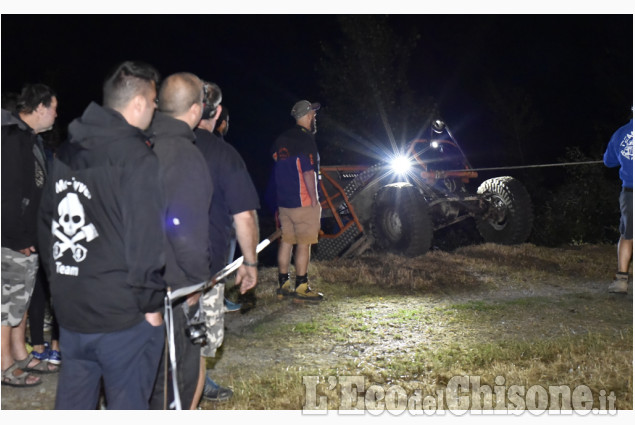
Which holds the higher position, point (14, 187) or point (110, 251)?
point (14, 187)

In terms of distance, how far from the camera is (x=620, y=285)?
5695mm

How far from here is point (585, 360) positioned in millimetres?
3797

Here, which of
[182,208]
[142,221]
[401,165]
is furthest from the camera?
[401,165]

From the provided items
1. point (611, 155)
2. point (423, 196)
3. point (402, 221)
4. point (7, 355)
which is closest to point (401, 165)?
point (423, 196)

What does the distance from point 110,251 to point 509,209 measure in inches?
294

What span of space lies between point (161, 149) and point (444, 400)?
2073mm

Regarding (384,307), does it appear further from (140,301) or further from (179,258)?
(140,301)

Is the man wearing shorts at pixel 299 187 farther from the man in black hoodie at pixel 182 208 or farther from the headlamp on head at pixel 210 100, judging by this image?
the man in black hoodie at pixel 182 208

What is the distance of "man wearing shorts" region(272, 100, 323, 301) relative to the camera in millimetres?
5441

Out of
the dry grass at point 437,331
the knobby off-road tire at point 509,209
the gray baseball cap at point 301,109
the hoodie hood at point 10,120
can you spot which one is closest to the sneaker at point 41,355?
the dry grass at point 437,331

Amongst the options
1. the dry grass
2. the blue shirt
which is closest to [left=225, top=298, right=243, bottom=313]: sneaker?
the dry grass

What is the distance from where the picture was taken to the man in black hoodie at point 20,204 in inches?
134

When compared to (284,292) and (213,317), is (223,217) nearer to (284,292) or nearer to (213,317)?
(213,317)

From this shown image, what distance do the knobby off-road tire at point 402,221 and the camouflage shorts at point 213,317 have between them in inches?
198
